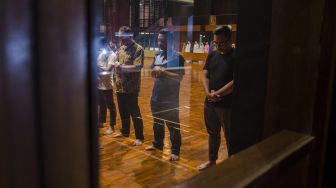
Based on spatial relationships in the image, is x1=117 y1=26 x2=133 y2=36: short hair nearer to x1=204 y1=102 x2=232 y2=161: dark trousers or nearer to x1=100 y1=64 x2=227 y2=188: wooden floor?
x1=100 y1=64 x2=227 y2=188: wooden floor

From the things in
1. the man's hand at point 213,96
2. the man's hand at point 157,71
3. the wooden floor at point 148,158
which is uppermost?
the man's hand at point 157,71

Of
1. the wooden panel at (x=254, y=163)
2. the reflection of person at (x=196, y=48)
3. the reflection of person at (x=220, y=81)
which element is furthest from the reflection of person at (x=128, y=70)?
the reflection of person at (x=196, y=48)

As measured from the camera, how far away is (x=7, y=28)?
222mm

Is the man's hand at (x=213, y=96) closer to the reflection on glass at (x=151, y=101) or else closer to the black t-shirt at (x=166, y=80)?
the reflection on glass at (x=151, y=101)

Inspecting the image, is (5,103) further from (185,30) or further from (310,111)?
(185,30)

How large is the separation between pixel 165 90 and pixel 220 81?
72 centimetres

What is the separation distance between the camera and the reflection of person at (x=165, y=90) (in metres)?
2.72

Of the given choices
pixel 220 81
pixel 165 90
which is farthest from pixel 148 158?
pixel 220 81

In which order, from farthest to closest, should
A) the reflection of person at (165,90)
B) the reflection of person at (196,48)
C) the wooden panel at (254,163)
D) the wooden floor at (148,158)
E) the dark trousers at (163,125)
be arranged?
1. the reflection of person at (196,48)
2. the dark trousers at (163,125)
3. the reflection of person at (165,90)
4. the wooden floor at (148,158)
5. the wooden panel at (254,163)

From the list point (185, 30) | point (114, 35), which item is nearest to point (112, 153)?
point (114, 35)

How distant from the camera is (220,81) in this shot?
221 cm

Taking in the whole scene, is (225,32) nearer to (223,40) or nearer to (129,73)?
(223,40)

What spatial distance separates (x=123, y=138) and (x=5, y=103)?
9.77 feet

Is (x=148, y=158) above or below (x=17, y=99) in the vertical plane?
below
